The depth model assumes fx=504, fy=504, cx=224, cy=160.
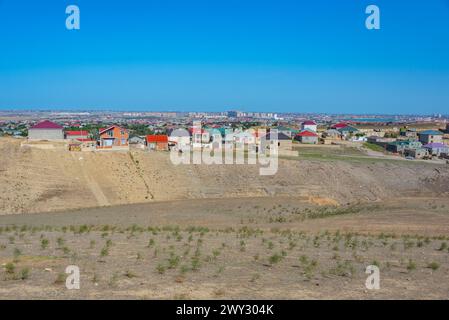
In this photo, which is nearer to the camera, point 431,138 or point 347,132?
point 431,138

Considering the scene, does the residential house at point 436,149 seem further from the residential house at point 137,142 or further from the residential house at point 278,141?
the residential house at point 137,142

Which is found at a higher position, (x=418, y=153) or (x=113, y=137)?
(x=113, y=137)

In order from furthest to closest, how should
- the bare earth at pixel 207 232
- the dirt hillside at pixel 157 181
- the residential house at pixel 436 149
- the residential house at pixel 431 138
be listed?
the residential house at pixel 431 138, the residential house at pixel 436 149, the dirt hillside at pixel 157 181, the bare earth at pixel 207 232

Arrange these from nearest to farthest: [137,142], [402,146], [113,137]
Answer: [113,137], [137,142], [402,146]

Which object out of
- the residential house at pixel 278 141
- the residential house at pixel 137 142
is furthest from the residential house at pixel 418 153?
the residential house at pixel 137 142

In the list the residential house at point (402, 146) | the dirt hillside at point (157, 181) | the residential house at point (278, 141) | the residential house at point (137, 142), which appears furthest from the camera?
the residential house at point (402, 146)

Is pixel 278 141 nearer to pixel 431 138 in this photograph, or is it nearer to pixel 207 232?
pixel 431 138

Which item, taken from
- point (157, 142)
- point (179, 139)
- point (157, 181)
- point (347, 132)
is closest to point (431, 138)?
point (347, 132)

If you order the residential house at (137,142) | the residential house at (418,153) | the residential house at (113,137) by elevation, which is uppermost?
the residential house at (113,137)
